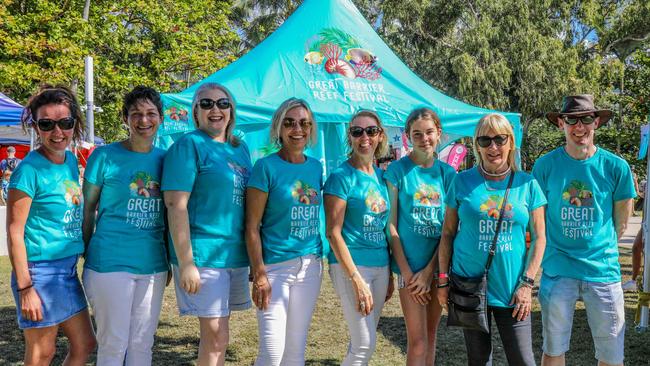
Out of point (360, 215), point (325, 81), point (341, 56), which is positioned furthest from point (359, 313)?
point (341, 56)

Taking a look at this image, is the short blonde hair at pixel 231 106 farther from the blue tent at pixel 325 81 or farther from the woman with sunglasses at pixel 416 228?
the blue tent at pixel 325 81

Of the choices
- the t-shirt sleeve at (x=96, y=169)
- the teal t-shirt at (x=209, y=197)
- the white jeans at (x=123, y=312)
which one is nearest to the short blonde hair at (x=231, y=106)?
the teal t-shirt at (x=209, y=197)

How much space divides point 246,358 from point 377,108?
2.92m

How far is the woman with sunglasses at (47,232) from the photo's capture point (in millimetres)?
2773

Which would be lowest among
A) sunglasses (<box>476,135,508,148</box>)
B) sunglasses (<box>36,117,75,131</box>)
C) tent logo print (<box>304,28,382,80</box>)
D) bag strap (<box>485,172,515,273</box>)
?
bag strap (<box>485,172,515,273</box>)

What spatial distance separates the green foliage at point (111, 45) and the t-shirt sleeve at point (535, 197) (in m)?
16.5

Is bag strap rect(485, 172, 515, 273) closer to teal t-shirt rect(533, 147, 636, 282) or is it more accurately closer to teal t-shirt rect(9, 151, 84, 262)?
teal t-shirt rect(533, 147, 636, 282)

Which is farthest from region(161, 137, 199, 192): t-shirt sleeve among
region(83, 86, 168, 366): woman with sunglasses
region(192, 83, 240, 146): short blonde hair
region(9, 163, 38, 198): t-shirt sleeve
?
region(9, 163, 38, 198): t-shirt sleeve

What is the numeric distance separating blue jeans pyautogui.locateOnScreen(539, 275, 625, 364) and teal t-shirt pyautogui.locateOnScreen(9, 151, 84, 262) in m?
2.50

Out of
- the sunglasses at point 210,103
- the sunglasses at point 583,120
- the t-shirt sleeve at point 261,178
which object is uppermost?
the sunglasses at point 210,103

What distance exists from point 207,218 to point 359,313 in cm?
95

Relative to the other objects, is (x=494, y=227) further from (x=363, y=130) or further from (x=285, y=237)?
(x=285, y=237)

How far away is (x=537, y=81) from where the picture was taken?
23328 mm

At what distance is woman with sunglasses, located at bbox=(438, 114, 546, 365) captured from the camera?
9.87 ft
